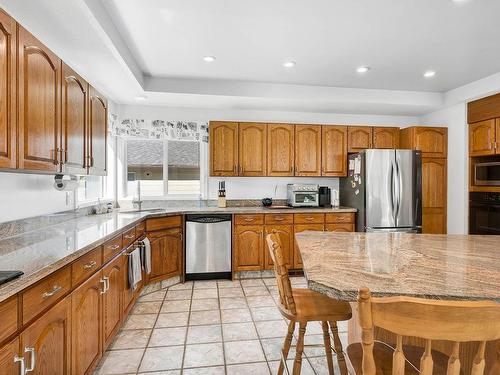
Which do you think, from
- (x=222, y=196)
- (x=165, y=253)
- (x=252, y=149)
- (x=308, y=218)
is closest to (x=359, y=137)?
(x=308, y=218)

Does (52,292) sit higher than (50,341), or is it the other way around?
(52,292)

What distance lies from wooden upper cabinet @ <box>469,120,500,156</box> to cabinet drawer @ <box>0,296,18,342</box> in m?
4.68

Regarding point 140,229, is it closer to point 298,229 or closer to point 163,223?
point 163,223

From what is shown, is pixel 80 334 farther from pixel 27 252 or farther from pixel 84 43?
pixel 84 43

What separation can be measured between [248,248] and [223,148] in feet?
4.53

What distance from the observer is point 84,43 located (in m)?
2.44

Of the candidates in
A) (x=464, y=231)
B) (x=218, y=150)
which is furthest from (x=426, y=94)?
(x=218, y=150)

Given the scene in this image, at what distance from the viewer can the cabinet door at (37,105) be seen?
1615 mm

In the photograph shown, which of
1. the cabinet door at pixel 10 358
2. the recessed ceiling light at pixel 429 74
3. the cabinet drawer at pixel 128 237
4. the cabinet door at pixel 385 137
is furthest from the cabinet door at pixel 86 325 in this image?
the cabinet door at pixel 385 137

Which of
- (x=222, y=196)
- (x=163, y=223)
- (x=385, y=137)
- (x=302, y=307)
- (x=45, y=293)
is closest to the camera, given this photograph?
(x=45, y=293)

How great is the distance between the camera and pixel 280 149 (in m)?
4.32

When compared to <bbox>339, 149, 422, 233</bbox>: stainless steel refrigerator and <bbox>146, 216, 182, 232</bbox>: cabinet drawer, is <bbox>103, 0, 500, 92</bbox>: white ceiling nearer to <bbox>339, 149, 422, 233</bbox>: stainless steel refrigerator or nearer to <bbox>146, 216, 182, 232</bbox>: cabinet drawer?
<bbox>339, 149, 422, 233</bbox>: stainless steel refrigerator

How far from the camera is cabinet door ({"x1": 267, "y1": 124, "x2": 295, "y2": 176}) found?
4.30 meters

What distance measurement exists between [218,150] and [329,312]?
298 cm
